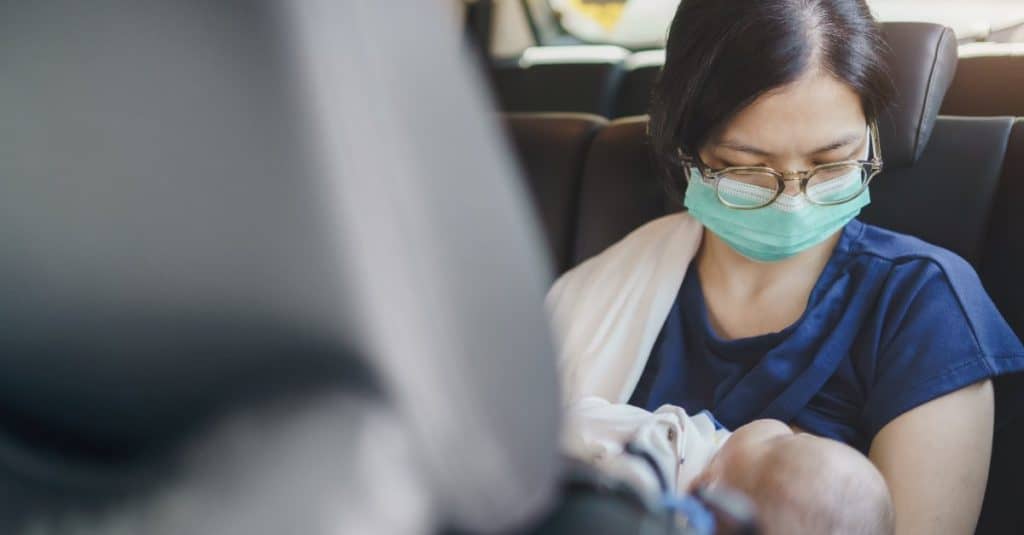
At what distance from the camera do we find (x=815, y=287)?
52.3 inches

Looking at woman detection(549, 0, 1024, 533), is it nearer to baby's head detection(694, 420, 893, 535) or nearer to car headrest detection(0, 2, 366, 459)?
baby's head detection(694, 420, 893, 535)

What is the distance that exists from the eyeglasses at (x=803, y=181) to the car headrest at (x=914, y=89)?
114 mm

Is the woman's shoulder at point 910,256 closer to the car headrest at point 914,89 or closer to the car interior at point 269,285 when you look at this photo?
the car headrest at point 914,89

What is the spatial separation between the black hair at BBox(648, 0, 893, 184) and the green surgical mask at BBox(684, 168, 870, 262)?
0.27 ft

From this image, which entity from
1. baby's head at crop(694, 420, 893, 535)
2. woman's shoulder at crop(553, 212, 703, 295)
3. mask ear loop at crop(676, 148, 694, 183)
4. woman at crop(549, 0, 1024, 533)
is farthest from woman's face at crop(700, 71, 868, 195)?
baby's head at crop(694, 420, 893, 535)

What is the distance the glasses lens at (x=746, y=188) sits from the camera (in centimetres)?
128

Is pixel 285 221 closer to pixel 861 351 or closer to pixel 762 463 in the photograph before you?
pixel 762 463

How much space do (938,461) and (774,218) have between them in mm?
366

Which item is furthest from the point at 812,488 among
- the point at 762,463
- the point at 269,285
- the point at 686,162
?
the point at 269,285

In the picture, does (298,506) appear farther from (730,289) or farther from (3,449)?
(730,289)

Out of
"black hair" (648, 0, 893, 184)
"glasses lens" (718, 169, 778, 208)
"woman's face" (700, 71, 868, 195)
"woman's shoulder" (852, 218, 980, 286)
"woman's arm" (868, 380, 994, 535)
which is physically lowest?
"woman's arm" (868, 380, 994, 535)

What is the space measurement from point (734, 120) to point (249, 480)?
0.94m

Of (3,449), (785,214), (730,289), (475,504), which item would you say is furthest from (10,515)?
(730,289)

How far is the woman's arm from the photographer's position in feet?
3.74
